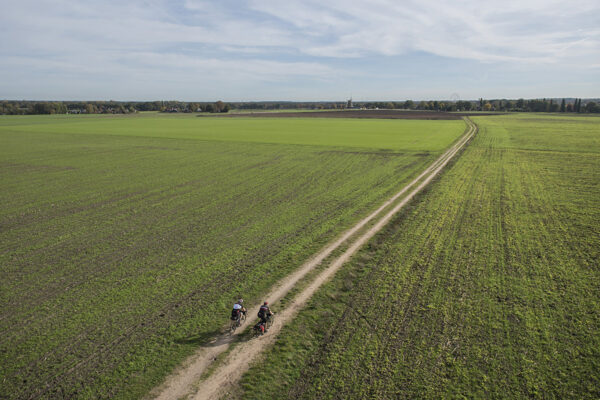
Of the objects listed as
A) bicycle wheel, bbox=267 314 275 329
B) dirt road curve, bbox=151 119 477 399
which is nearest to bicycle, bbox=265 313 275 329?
A: bicycle wheel, bbox=267 314 275 329

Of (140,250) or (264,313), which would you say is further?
(140,250)

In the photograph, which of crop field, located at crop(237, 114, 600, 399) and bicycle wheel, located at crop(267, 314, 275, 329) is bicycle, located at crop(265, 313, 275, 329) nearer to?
bicycle wheel, located at crop(267, 314, 275, 329)

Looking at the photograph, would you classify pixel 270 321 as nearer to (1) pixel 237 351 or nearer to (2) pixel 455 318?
(1) pixel 237 351

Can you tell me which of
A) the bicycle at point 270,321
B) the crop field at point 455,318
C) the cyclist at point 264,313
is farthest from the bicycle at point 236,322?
the crop field at point 455,318

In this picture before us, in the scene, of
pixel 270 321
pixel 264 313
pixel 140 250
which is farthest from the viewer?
pixel 140 250

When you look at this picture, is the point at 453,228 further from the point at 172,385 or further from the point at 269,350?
the point at 172,385

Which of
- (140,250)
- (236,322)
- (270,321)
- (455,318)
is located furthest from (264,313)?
(140,250)
